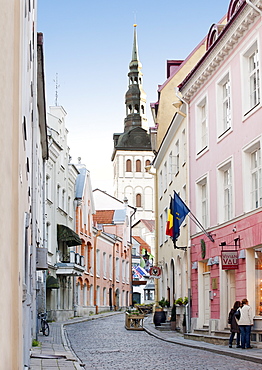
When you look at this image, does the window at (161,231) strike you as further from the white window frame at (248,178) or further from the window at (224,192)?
the white window frame at (248,178)

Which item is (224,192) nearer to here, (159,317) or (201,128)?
(201,128)

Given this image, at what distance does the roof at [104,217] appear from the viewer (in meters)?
64.9

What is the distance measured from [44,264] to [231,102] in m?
7.29

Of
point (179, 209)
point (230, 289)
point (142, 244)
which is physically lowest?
point (230, 289)

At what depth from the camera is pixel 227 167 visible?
21016 millimetres

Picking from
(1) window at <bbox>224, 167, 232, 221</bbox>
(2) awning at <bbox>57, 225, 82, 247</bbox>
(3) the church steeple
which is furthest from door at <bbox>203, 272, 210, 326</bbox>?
(3) the church steeple

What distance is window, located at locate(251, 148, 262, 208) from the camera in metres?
18.2

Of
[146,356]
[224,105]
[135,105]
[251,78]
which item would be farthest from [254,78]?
[135,105]

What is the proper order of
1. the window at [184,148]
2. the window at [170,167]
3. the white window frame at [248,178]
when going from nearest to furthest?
the white window frame at [248,178] → the window at [184,148] → the window at [170,167]

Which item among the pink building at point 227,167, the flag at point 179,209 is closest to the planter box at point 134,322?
the pink building at point 227,167

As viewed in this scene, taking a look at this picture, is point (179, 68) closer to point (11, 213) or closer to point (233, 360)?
point (233, 360)

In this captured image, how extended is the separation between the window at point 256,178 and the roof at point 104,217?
150ft

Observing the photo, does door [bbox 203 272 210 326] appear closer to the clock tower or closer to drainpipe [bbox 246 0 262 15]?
drainpipe [bbox 246 0 262 15]

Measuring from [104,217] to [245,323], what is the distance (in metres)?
48.9
